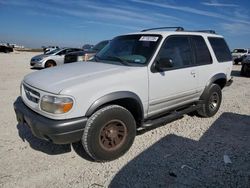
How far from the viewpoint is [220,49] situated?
564 centimetres

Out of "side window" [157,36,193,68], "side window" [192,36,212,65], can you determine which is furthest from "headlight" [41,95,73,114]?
"side window" [192,36,212,65]

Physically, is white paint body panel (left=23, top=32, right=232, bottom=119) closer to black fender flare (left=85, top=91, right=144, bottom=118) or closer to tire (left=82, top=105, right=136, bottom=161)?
black fender flare (left=85, top=91, right=144, bottom=118)

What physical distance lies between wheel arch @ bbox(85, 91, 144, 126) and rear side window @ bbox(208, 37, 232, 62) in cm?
265

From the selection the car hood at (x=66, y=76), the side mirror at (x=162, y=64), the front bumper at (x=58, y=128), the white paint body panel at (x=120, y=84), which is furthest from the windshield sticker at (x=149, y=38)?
the front bumper at (x=58, y=128)

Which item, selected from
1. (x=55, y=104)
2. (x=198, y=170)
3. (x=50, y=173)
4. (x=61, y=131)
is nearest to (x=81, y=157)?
(x=50, y=173)

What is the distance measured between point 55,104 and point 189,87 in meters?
2.71

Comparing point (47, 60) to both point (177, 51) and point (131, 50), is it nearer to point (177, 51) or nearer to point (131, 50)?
point (131, 50)

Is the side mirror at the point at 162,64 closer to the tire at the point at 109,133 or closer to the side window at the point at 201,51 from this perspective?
the tire at the point at 109,133

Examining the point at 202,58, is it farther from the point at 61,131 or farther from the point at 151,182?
the point at 61,131

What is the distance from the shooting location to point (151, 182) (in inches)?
123

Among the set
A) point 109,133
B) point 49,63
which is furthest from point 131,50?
point 49,63

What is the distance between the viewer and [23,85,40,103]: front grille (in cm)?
338

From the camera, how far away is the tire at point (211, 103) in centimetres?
536

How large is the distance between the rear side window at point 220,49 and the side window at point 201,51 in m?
0.33
